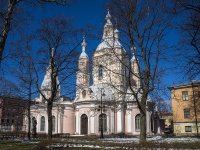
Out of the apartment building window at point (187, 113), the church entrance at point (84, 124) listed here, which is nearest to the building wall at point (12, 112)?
the church entrance at point (84, 124)

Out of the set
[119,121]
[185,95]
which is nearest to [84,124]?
[119,121]

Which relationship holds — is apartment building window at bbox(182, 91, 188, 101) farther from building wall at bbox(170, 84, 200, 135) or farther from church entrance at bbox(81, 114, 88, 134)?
church entrance at bbox(81, 114, 88, 134)

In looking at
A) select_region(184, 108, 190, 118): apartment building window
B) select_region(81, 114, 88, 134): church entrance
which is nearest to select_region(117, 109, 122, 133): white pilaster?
select_region(81, 114, 88, 134): church entrance

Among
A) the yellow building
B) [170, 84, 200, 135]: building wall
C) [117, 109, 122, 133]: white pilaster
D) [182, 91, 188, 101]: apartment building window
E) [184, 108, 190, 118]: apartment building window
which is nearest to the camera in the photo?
[170, 84, 200, 135]: building wall

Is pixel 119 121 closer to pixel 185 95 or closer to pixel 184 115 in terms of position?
pixel 184 115

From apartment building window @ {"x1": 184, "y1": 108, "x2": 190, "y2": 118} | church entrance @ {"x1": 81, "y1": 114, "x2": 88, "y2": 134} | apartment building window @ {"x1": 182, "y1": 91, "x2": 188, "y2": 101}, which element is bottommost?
church entrance @ {"x1": 81, "y1": 114, "x2": 88, "y2": 134}

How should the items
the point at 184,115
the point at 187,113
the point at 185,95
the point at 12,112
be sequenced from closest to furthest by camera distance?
the point at 12,112 < the point at 187,113 < the point at 184,115 < the point at 185,95

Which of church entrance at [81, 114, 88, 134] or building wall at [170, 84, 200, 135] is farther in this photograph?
church entrance at [81, 114, 88, 134]

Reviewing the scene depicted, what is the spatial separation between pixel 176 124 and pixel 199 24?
113 ft

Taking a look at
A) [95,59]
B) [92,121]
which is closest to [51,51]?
[95,59]

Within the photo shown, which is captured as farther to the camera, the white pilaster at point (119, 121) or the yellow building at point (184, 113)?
the white pilaster at point (119, 121)

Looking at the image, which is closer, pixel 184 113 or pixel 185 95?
pixel 184 113

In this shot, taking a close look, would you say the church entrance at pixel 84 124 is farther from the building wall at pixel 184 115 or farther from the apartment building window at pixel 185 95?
the apartment building window at pixel 185 95

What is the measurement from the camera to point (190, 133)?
42875 mm
